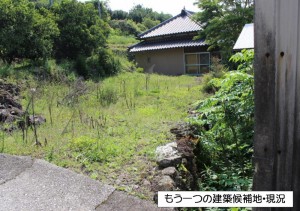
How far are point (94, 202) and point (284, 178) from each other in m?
2.17

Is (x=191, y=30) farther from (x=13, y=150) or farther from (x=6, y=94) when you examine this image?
(x=13, y=150)

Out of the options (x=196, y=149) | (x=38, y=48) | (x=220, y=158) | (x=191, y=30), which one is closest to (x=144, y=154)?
(x=196, y=149)

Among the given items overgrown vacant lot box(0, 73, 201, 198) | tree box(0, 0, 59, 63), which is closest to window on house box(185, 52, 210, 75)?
tree box(0, 0, 59, 63)

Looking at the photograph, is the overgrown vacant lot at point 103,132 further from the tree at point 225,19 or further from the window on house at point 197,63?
the window on house at point 197,63

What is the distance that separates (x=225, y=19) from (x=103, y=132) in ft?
38.9

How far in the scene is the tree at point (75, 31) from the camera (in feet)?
45.8

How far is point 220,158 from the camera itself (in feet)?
15.3

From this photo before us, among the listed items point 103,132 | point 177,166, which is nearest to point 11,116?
point 103,132

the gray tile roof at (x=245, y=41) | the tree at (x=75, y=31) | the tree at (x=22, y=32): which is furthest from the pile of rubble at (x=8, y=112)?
the tree at (x=75, y=31)

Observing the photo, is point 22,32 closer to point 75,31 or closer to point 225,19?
point 75,31

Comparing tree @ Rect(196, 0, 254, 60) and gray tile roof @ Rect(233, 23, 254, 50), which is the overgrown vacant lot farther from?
tree @ Rect(196, 0, 254, 60)

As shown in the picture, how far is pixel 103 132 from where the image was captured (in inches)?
212

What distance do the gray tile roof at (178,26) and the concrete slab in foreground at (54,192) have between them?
1697 cm

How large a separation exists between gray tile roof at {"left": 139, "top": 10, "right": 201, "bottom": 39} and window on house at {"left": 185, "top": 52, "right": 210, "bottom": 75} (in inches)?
65.6
